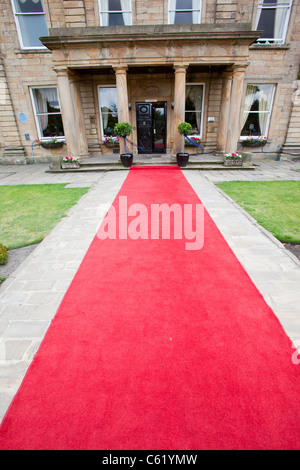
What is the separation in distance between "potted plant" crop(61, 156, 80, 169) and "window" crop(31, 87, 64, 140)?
3619mm

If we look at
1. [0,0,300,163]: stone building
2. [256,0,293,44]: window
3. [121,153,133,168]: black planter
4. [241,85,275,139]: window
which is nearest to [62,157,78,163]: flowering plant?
[0,0,300,163]: stone building

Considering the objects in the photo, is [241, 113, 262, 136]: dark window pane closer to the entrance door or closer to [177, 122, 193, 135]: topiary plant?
the entrance door

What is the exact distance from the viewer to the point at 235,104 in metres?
10.4

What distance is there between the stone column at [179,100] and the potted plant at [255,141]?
15.8ft

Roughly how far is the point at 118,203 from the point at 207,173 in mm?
5152

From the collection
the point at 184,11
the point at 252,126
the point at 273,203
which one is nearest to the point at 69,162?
the point at 273,203

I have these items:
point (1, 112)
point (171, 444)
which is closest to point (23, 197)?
point (171, 444)

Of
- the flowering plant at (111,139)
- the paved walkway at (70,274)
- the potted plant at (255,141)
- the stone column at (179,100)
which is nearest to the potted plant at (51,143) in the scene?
the flowering plant at (111,139)

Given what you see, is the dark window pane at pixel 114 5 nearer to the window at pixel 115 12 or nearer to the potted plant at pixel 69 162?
the window at pixel 115 12

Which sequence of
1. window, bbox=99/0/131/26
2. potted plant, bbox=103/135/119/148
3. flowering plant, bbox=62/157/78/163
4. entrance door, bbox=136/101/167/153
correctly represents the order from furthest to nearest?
potted plant, bbox=103/135/119/148 → entrance door, bbox=136/101/167/153 → window, bbox=99/0/131/26 → flowering plant, bbox=62/157/78/163

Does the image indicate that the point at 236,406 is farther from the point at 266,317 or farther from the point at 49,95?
the point at 49,95

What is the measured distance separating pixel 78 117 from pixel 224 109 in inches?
285

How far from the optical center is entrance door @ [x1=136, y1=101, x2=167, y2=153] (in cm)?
1305

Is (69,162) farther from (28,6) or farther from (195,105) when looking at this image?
(28,6)
